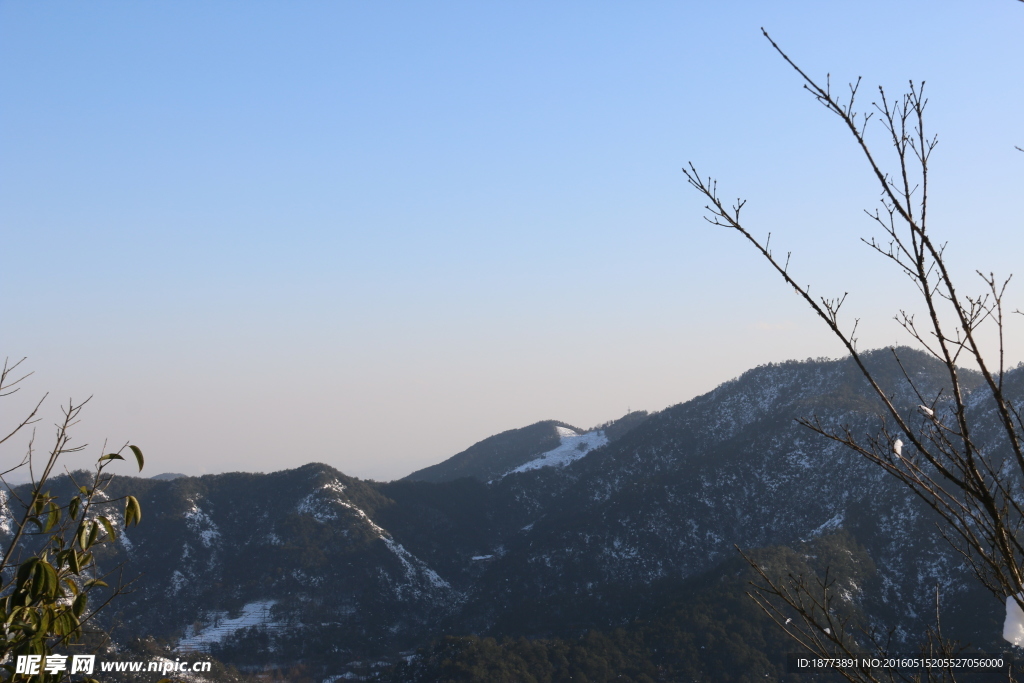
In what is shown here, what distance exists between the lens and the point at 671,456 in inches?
2547

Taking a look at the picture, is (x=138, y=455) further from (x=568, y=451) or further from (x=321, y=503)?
(x=568, y=451)

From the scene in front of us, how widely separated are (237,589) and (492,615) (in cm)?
1860

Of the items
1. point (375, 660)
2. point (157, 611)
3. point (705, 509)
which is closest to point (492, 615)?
point (375, 660)

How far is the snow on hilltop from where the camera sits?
77.1 m

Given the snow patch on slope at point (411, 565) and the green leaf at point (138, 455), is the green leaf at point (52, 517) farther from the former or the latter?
the snow patch on slope at point (411, 565)

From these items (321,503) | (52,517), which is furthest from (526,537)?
(52,517)

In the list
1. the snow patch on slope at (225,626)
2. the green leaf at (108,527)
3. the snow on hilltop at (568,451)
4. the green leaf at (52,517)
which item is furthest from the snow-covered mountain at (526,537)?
the green leaf at (52,517)

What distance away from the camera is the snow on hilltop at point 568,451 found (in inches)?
3036

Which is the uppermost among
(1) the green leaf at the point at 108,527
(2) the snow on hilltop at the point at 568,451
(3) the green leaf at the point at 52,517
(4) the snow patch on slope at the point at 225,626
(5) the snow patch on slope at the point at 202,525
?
(2) the snow on hilltop at the point at 568,451

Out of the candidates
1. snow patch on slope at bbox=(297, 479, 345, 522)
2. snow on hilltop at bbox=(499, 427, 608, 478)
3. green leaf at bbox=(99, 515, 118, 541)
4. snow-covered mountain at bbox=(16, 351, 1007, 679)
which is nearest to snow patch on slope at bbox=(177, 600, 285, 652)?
snow-covered mountain at bbox=(16, 351, 1007, 679)

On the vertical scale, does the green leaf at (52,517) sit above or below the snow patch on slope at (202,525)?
below

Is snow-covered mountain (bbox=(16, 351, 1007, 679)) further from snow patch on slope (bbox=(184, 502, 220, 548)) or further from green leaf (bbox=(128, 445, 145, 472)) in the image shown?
green leaf (bbox=(128, 445, 145, 472))

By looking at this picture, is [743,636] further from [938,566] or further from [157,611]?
[157,611]

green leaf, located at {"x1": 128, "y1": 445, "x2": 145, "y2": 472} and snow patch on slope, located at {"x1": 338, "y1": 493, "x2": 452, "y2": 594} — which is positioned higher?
green leaf, located at {"x1": 128, "y1": 445, "x2": 145, "y2": 472}
